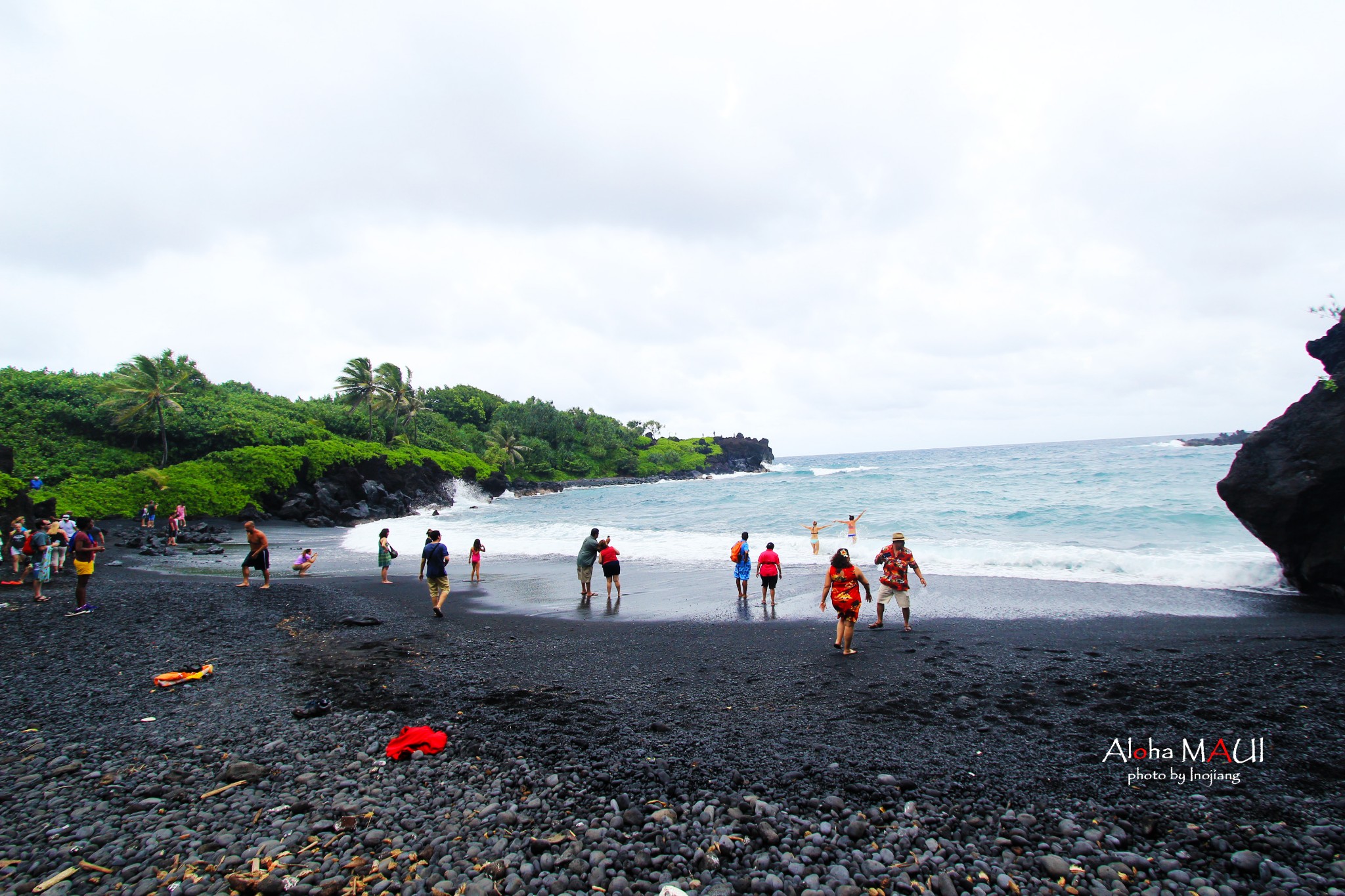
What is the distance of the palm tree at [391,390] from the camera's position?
181 ft

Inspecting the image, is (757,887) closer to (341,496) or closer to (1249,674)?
(1249,674)

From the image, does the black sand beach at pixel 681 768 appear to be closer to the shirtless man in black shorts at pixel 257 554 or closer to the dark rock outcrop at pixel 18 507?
the shirtless man in black shorts at pixel 257 554

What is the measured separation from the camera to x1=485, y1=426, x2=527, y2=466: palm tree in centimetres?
8000

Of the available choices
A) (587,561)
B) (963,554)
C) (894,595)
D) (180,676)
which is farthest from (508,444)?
(894,595)

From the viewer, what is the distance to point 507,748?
5562 millimetres

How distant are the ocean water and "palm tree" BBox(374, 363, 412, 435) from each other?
11390 mm

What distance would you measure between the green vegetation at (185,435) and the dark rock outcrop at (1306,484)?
36.9 m

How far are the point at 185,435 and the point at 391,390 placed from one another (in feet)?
59.0

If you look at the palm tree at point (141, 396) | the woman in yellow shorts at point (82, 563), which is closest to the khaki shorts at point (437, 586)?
the woman in yellow shorts at point (82, 563)

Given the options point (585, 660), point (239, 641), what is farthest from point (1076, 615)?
point (239, 641)

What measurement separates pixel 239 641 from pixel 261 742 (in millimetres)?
5509

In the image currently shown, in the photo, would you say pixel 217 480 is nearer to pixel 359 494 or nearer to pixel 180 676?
pixel 359 494

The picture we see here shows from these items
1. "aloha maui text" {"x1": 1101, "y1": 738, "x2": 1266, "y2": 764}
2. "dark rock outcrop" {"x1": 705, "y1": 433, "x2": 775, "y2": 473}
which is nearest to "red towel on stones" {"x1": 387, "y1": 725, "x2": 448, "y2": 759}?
"aloha maui text" {"x1": 1101, "y1": 738, "x2": 1266, "y2": 764}

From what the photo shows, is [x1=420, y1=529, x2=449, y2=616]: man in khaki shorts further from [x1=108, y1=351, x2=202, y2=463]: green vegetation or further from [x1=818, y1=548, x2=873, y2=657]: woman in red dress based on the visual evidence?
[x1=108, y1=351, x2=202, y2=463]: green vegetation
